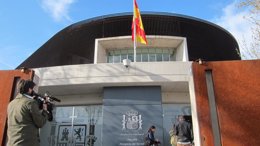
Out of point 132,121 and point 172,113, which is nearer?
point 132,121

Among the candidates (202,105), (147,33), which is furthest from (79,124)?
(202,105)

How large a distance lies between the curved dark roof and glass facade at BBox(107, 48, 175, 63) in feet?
3.74

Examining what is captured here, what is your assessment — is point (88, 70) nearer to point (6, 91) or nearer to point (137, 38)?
point (137, 38)

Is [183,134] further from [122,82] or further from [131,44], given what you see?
[131,44]

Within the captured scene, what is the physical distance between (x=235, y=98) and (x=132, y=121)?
6027 millimetres

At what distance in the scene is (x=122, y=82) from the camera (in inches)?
413

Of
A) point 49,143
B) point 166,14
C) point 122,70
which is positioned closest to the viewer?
point 122,70

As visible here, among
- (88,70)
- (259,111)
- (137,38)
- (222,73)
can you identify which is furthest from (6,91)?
(137,38)

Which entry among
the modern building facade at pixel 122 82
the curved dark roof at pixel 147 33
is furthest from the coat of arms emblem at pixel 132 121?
the curved dark roof at pixel 147 33

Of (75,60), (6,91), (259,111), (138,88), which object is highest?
(75,60)

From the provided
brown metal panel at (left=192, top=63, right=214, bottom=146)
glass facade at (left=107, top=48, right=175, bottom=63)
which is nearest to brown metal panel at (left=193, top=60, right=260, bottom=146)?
brown metal panel at (left=192, top=63, right=214, bottom=146)

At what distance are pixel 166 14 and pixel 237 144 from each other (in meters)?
12.1

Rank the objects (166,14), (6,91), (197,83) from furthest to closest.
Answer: (166,14) → (6,91) → (197,83)

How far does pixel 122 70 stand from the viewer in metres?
10.6
